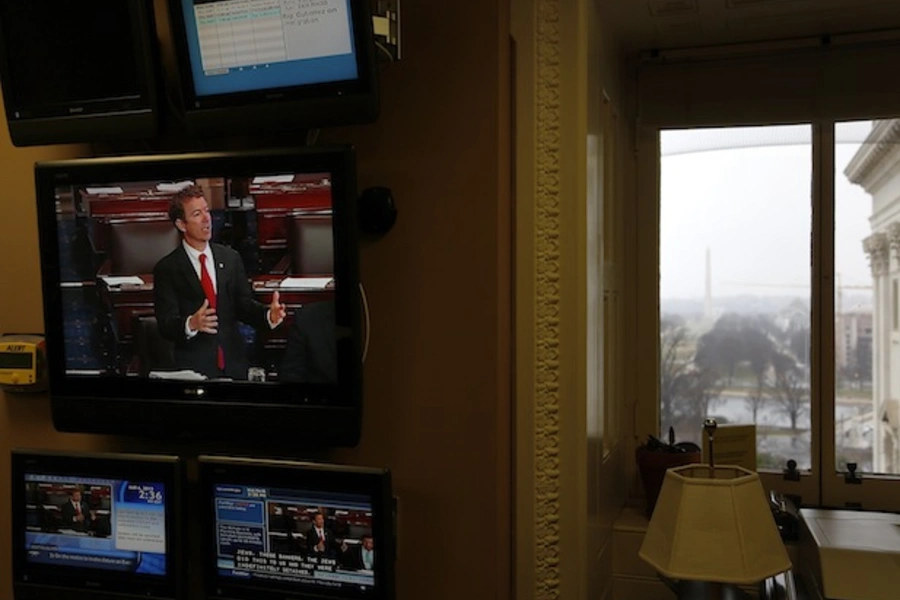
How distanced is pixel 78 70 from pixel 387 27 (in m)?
0.75

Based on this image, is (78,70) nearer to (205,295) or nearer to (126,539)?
(205,295)

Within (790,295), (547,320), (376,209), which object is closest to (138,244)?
(376,209)

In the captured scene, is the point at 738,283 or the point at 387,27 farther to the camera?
the point at 738,283

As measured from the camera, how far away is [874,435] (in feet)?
8.66

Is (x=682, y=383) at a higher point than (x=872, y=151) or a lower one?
lower

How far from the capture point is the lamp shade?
5.54ft

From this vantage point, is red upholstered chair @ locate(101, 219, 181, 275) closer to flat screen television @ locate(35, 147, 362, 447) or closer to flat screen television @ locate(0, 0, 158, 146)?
flat screen television @ locate(35, 147, 362, 447)

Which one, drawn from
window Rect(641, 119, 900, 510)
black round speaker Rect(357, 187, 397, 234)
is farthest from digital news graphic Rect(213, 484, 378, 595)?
window Rect(641, 119, 900, 510)

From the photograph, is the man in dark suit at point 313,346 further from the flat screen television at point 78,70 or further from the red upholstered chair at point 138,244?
the flat screen television at point 78,70

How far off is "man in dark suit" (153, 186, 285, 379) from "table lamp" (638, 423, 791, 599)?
999 millimetres

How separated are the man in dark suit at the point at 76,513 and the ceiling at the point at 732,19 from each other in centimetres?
194

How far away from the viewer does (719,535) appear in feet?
5.61

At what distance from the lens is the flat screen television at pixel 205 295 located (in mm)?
1669

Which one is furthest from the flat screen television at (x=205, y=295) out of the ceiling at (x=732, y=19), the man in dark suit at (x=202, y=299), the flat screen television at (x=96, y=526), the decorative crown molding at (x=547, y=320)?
the ceiling at (x=732, y=19)
